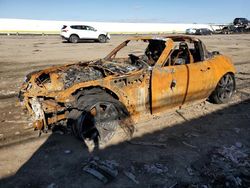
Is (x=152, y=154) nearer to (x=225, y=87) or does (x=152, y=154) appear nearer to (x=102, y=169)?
(x=102, y=169)

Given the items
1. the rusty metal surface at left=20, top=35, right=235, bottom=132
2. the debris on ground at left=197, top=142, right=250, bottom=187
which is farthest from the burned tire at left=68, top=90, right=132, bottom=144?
the debris on ground at left=197, top=142, right=250, bottom=187

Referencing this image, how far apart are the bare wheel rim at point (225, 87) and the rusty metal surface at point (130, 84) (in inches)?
17.4

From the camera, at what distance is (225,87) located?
23.0 feet

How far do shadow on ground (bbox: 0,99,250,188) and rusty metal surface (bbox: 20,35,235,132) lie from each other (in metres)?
0.57

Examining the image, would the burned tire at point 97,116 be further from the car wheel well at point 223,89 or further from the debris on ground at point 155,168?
the car wheel well at point 223,89

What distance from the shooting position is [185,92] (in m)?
5.91

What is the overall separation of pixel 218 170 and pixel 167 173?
0.76 meters

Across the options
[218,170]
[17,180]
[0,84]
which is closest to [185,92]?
[218,170]

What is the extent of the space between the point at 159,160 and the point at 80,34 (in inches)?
895

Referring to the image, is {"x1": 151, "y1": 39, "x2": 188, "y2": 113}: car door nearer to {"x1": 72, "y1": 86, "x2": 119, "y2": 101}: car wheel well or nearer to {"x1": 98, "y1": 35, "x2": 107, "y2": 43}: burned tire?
{"x1": 72, "y1": 86, "x2": 119, "y2": 101}: car wheel well

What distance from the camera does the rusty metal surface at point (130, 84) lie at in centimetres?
473

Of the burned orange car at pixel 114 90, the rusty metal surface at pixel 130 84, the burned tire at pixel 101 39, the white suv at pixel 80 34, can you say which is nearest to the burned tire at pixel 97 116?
the burned orange car at pixel 114 90

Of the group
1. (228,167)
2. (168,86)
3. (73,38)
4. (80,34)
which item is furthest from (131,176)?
(80,34)

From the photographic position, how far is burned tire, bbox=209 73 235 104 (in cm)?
691
